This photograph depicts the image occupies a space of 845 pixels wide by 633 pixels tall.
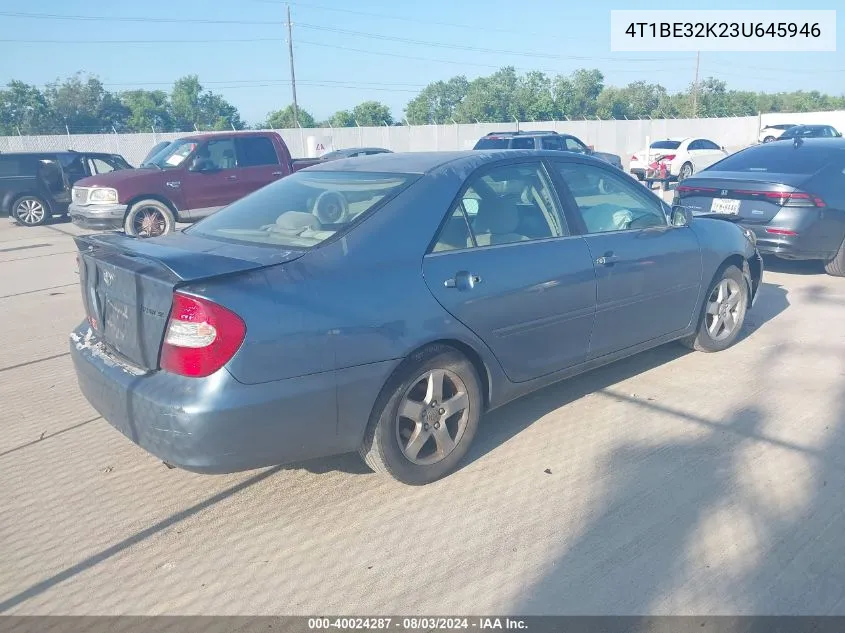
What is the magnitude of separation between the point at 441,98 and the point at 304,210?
74.4m

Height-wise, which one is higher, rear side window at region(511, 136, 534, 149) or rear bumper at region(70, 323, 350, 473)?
rear side window at region(511, 136, 534, 149)

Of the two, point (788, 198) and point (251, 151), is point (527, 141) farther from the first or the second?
point (788, 198)

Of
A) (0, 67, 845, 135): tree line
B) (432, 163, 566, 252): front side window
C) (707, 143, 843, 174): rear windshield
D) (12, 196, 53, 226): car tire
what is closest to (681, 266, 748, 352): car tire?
(432, 163, 566, 252): front side window

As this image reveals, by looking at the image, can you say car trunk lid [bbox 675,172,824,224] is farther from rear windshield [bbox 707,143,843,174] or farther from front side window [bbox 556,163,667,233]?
front side window [bbox 556,163,667,233]

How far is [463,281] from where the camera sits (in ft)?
11.4

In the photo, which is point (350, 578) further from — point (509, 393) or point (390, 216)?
point (390, 216)

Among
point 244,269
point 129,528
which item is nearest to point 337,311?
point 244,269

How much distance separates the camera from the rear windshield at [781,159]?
25.7ft

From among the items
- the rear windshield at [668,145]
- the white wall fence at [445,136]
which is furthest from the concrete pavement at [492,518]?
the white wall fence at [445,136]

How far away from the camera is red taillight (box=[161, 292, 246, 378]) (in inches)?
110

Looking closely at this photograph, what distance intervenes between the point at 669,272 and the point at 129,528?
3.53 meters

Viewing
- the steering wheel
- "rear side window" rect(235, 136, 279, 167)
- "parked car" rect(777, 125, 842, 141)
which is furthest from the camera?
"parked car" rect(777, 125, 842, 141)

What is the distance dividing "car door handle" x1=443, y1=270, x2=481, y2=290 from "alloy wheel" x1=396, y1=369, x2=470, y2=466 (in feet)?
1.37

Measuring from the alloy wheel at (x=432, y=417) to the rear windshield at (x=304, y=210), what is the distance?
858 millimetres
